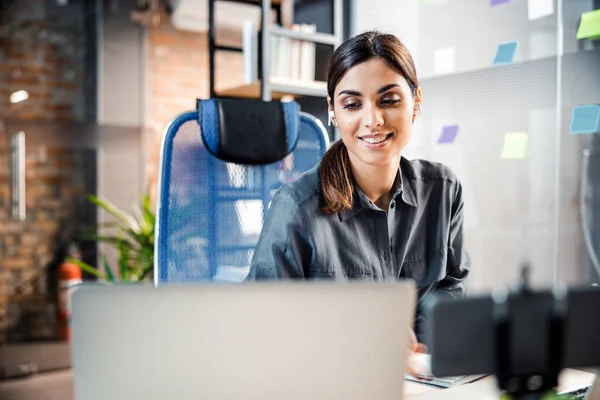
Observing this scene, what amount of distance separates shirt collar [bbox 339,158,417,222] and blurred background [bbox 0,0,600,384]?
0.45 ft

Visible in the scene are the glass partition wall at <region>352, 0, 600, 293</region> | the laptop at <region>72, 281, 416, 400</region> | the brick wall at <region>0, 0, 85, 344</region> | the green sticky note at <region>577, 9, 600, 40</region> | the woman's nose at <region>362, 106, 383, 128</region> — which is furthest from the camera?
the brick wall at <region>0, 0, 85, 344</region>

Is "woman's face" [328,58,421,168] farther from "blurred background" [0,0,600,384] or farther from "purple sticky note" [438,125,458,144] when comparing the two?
"purple sticky note" [438,125,458,144]

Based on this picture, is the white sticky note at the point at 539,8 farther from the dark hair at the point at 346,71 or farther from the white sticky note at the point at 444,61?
the dark hair at the point at 346,71

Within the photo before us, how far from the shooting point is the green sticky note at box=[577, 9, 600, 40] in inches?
66.7

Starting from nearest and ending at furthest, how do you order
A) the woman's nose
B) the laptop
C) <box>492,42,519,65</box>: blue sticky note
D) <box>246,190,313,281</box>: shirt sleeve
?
the laptop → <box>246,190,313,281</box>: shirt sleeve → the woman's nose → <box>492,42,519,65</box>: blue sticky note

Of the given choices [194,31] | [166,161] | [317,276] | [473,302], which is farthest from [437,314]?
[194,31]

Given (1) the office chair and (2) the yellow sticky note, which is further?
(2) the yellow sticky note

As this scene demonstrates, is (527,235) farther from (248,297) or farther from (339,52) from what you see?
(248,297)

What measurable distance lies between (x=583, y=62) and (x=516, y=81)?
0.21 meters

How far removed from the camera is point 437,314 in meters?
0.66

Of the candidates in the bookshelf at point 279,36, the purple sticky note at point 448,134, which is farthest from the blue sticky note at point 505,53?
the bookshelf at point 279,36

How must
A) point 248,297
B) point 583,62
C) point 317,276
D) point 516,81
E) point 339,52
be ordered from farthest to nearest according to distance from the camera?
1. point 516,81
2. point 583,62
3. point 339,52
4. point 317,276
5. point 248,297

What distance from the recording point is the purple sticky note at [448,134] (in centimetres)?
200

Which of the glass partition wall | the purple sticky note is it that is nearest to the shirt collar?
the glass partition wall
